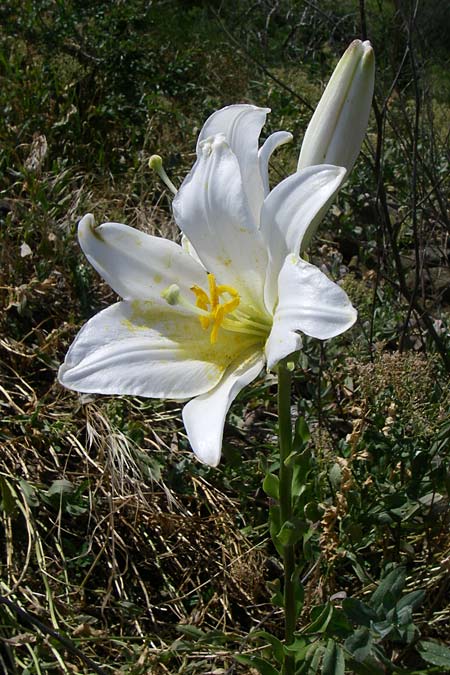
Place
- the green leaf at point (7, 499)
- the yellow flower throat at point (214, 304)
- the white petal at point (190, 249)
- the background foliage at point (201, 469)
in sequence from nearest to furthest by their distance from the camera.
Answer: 1. the yellow flower throat at point (214, 304)
2. the white petal at point (190, 249)
3. the background foliage at point (201, 469)
4. the green leaf at point (7, 499)

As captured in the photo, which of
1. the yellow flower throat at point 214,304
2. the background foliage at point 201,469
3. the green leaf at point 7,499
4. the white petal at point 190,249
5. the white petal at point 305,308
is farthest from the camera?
the green leaf at point 7,499

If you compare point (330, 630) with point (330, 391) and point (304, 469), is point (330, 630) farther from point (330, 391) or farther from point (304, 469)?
point (330, 391)

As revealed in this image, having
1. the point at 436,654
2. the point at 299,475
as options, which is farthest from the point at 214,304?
the point at 436,654

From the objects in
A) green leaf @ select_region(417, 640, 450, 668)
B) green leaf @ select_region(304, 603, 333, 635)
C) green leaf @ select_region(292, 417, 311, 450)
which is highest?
green leaf @ select_region(292, 417, 311, 450)

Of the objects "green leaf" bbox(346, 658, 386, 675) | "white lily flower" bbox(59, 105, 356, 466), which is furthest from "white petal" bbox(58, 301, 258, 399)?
"green leaf" bbox(346, 658, 386, 675)

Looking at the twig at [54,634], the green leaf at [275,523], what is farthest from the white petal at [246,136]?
the twig at [54,634]

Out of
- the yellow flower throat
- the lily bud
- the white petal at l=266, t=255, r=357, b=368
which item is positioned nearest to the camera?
the white petal at l=266, t=255, r=357, b=368

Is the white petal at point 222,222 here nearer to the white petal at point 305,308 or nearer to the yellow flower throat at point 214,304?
the yellow flower throat at point 214,304

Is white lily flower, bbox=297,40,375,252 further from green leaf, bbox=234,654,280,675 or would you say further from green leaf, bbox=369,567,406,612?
green leaf, bbox=234,654,280,675
